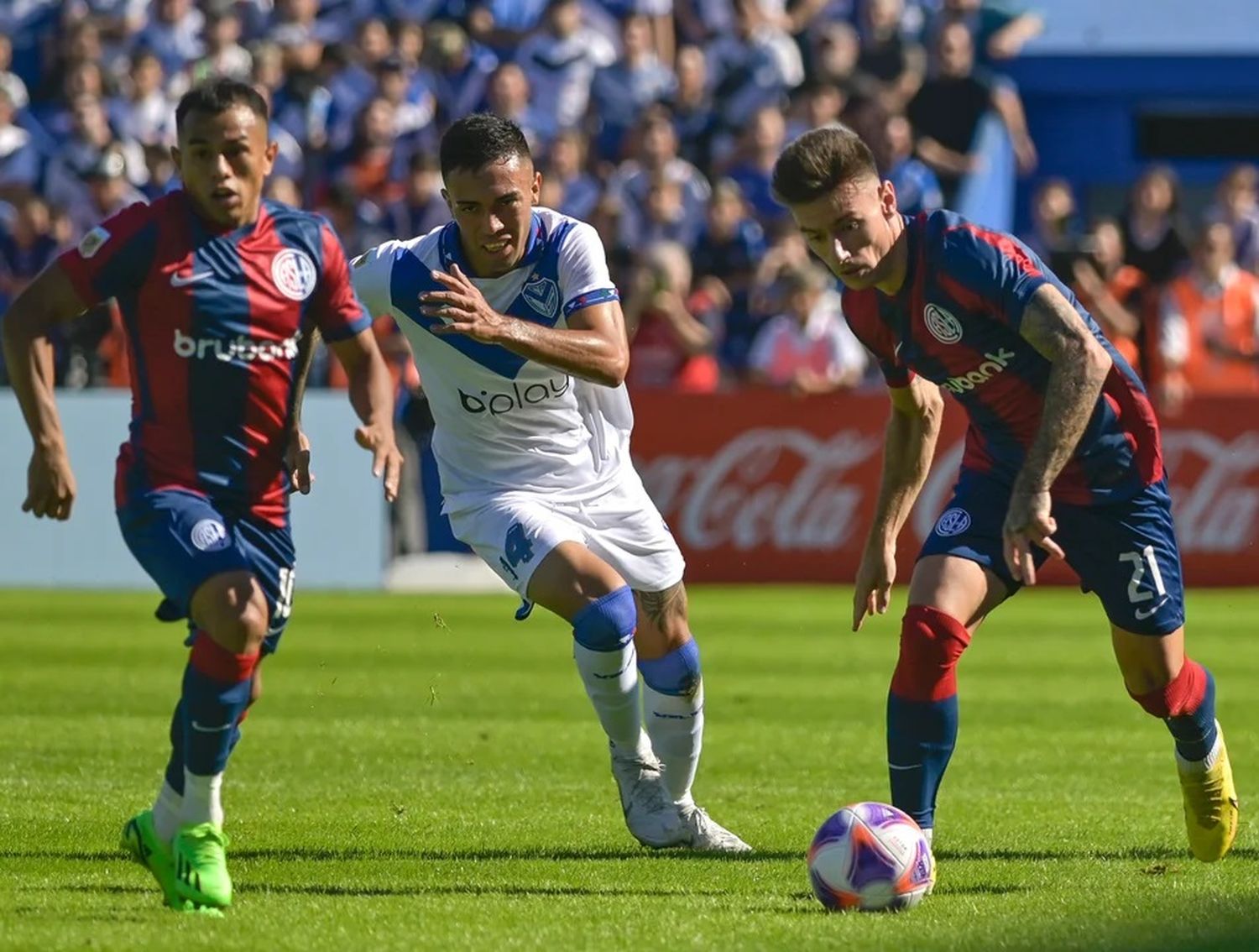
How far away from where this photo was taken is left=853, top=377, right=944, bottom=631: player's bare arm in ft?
22.8

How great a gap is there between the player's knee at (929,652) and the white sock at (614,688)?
3.20 ft

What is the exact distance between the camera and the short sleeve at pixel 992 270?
252 inches

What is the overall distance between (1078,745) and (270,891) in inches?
186

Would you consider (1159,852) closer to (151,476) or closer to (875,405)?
(151,476)

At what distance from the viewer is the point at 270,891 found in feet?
20.7

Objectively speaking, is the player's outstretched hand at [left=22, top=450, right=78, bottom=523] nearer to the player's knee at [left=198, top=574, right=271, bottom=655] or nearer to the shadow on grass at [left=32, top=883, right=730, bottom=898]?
the player's knee at [left=198, top=574, right=271, bottom=655]

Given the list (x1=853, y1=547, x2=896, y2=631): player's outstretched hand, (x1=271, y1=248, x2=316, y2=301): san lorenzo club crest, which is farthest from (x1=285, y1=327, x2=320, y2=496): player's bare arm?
(x1=853, y1=547, x2=896, y2=631): player's outstretched hand

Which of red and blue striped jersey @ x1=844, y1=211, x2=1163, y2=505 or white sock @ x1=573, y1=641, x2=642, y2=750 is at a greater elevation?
red and blue striped jersey @ x1=844, y1=211, x2=1163, y2=505

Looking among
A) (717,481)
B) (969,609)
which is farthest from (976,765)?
(717,481)

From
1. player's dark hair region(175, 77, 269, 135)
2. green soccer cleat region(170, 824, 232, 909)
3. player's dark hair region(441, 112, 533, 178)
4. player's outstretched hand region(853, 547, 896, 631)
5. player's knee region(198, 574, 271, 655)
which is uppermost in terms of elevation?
player's dark hair region(175, 77, 269, 135)

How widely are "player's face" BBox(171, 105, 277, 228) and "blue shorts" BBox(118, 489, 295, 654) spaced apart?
855 mm

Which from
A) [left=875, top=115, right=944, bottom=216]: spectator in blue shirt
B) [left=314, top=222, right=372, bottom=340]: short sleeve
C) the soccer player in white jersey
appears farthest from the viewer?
[left=875, top=115, right=944, bottom=216]: spectator in blue shirt

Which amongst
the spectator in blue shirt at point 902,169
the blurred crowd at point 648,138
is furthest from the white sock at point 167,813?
the spectator in blue shirt at point 902,169

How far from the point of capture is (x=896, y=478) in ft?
23.1
